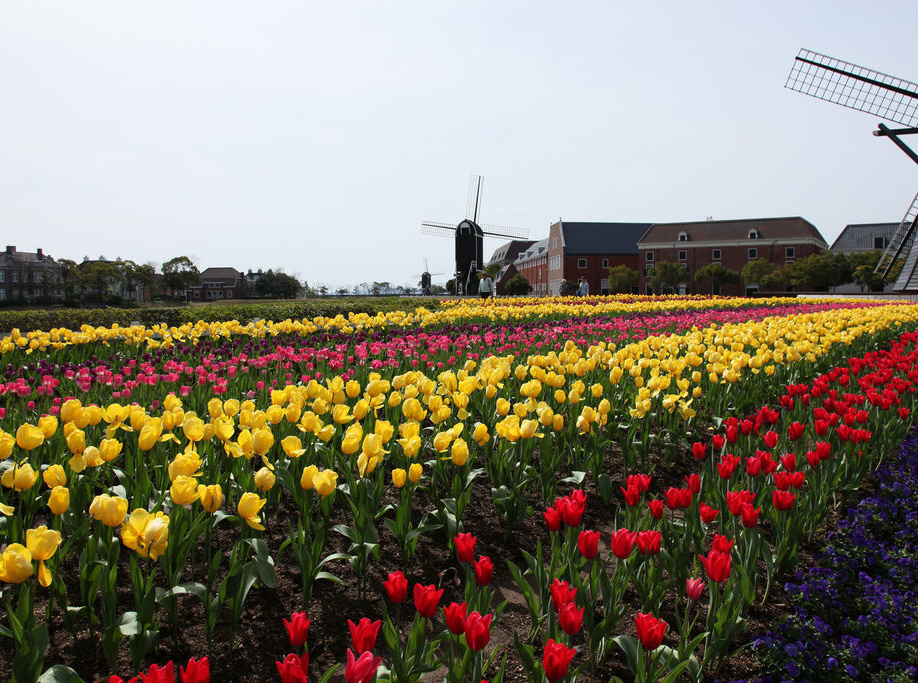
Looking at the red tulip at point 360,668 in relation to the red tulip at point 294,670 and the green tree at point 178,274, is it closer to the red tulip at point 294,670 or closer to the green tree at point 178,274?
the red tulip at point 294,670

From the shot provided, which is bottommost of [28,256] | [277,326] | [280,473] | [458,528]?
[458,528]

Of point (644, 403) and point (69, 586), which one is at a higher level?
point (644, 403)

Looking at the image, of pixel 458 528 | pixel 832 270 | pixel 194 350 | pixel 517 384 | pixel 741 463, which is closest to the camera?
pixel 458 528

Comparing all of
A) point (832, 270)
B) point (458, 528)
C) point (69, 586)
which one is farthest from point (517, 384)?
point (832, 270)

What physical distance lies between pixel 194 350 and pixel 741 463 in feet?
20.6

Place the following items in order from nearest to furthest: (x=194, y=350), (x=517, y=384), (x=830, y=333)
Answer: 1. (x=517, y=384)
2. (x=194, y=350)
3. (x=830, y=333)

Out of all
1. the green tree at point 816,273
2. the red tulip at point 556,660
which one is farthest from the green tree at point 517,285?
the red tulip at point 556,660

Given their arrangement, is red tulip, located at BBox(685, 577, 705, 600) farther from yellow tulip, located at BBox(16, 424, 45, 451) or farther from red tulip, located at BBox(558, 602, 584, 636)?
yellow tulip, located at BBox(16, 424, 45, 451)

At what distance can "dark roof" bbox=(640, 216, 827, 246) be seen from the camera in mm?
66812

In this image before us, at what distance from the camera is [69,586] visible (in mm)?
2744

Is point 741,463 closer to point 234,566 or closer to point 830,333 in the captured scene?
point 234,566

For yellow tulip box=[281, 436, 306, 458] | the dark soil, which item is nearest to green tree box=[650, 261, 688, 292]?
the dark soil

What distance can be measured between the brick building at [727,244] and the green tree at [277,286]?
5229cm

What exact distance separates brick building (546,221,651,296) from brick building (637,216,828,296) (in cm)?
445
